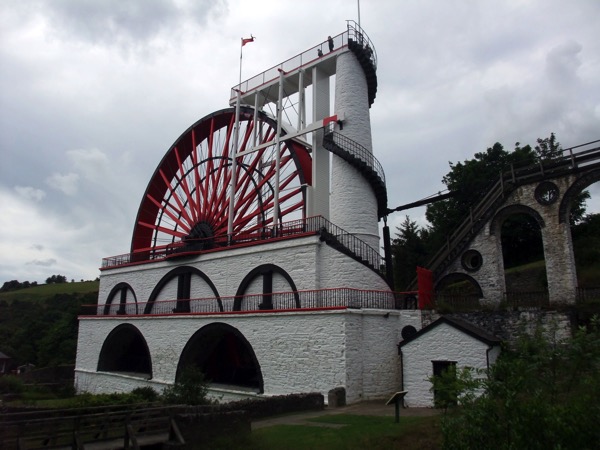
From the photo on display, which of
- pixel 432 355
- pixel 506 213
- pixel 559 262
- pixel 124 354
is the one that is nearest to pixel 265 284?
pixel 432 355

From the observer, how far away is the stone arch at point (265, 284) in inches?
651

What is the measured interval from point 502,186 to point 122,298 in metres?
19.9

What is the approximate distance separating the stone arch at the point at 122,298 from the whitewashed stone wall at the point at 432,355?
15.8 meters

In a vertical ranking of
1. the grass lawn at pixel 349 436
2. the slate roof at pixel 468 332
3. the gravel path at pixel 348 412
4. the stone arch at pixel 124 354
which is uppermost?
the slate roof at pixel 468 332

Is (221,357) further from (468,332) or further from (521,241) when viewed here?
(521,241)

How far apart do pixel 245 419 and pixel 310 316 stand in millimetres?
5635

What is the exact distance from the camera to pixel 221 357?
21.3m

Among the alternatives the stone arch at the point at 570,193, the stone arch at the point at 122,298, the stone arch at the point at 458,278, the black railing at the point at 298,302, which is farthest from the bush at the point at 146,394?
the stone arch at the point at 570,193

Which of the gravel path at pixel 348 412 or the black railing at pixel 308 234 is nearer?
the gravel path at pixel 348 412

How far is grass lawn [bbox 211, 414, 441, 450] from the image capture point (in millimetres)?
7590

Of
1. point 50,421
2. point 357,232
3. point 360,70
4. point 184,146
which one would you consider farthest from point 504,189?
point 184,146

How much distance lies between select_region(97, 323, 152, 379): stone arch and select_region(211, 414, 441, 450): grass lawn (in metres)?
16.2

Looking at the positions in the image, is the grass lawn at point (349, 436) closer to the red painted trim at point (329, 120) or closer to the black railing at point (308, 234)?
the black railing at point (308, 234)

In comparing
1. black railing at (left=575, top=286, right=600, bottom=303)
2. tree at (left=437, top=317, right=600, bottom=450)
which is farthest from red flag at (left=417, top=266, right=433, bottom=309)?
tree at (left=437, top=317, right=600, bottom=450)
